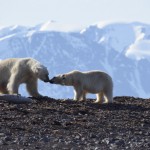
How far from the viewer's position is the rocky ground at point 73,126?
14.8 m

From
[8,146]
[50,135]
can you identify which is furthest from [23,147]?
[50,135]

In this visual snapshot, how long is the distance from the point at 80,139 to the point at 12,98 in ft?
18.3

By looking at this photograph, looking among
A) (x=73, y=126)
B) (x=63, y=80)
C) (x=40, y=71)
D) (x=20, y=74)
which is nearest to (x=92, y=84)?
(x=63, y=80)

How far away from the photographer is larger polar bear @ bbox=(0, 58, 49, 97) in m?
23.4

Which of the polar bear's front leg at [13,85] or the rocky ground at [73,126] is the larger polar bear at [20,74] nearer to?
the polar bear's front leg at [13,85]

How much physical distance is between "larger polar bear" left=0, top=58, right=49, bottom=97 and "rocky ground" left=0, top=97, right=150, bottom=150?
2.16m

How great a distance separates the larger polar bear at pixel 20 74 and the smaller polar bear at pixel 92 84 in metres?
0.96

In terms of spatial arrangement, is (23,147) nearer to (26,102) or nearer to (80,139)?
(80,139)

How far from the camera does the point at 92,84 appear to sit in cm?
2344

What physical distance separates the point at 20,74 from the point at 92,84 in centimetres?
230

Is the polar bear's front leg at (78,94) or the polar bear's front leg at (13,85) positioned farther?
the polar bear's front leg at (13,85)

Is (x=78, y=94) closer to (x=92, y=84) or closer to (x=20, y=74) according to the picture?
(x=92, y=84)

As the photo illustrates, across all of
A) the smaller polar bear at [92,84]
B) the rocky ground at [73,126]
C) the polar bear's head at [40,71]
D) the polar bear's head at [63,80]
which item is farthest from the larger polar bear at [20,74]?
the rocky ground at [73,126]

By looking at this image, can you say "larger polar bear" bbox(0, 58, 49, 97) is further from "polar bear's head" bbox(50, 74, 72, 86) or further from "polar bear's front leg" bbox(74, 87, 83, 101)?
"polar bear's front leg" bbox(74, 87, 83, 101)
